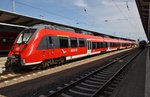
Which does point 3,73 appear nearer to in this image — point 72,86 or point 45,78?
point 45,78

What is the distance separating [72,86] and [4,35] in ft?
55.4

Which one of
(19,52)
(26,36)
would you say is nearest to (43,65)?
(19,52)

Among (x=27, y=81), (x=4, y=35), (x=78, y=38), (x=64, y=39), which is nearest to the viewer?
(x=27, y=81)

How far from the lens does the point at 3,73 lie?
12.6 meters

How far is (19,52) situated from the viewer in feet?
41.6

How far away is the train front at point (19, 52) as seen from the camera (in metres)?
12.5

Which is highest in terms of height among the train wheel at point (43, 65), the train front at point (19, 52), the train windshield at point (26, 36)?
the train windshield at point (26, 36)

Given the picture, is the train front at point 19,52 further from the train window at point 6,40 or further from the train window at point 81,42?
the train window at point 6,40

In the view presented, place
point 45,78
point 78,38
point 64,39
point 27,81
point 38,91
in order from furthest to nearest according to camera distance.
→ point 78,38, point 64,39, point 45,78, point 27,81, point 38,91

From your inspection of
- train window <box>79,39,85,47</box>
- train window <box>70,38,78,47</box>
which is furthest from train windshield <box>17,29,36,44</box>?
train window <box>79,39,85,47</box>

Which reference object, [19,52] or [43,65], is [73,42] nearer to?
[43,65]

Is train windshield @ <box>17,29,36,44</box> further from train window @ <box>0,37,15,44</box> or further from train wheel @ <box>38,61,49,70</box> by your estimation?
train window @ <box>0,37,15,44</box>

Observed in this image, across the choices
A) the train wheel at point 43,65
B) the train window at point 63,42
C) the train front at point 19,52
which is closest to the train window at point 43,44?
the train front at point 19,52

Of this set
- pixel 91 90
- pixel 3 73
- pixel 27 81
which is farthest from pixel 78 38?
pixel 91 90
